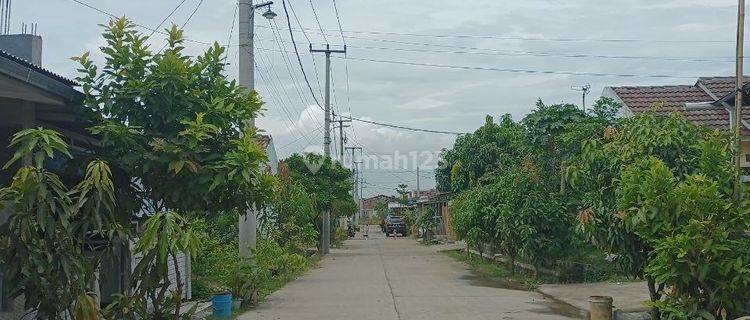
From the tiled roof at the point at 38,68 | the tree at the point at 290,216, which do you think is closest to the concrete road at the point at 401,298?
the tree at the point at 290,216

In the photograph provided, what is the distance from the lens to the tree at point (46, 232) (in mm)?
6262

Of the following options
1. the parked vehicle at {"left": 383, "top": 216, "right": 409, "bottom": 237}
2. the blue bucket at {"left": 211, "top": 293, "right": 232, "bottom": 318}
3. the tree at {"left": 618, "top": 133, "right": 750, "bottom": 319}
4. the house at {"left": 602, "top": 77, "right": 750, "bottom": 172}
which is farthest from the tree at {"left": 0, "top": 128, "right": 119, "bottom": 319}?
the parked vehicle at {"left": 383, "top": 216, "right": 409, "bottom": 237}

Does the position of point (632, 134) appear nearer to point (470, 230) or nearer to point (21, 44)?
point (21, 44)

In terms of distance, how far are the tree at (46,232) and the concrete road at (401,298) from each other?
686cm

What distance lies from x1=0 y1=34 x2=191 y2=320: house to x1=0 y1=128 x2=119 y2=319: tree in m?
0.47

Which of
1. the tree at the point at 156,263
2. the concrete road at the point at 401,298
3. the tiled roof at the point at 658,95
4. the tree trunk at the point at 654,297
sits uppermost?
the tiled roof at the point at 658,95

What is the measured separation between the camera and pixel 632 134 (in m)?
11.6

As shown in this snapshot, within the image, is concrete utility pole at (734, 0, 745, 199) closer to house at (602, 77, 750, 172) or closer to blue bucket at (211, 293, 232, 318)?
blue bucket at (211, 293, 232, 318)

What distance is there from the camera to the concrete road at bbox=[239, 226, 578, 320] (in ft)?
44.0

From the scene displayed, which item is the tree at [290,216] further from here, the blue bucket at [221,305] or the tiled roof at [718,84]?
the tiled roof at [718,84]

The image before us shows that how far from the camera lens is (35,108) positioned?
789 cm

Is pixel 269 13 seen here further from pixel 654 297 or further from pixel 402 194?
pixel 402 194

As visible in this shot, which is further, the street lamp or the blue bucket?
the street lamp

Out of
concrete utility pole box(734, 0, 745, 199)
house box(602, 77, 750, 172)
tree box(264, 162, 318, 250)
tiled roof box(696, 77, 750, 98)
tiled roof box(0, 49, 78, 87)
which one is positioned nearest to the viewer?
tiled roof box(0, 49, 78, 87)
